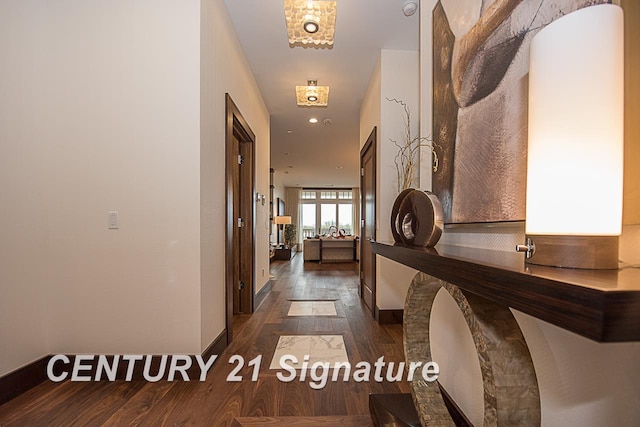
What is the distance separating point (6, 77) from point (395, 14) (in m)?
2.86

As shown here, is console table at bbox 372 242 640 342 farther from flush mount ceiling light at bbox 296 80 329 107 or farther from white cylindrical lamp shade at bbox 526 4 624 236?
flush mount ceiling light at bbox 296 80 329 107

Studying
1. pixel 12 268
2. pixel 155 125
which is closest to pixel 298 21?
pixel 155 125

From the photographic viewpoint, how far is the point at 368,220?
147 inches

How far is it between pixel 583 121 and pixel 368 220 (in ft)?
10.5

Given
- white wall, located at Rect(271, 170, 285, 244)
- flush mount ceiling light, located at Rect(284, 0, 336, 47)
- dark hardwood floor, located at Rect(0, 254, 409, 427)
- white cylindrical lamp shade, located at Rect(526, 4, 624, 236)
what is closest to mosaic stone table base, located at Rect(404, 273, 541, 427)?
white cylindrical lamp shade, located at Rect(526, 4, 624, 236)

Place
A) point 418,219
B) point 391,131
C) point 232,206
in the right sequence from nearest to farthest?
point 418,219
point 232,206
point 391,131

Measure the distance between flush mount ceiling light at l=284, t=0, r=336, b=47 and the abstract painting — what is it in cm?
103

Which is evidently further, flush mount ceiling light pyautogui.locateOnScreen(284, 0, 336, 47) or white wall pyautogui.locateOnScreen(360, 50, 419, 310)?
white wall pyautogui.locateOnScreen(360, 50, 419, 310)

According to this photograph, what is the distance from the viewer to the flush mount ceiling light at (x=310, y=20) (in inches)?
89.4

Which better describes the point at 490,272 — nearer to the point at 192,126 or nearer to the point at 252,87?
the point at 192,126

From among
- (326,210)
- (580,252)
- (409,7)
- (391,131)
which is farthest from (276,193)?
(580,252)

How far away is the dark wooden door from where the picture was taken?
334 centimetres

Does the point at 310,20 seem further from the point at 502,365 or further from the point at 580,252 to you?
the point at 502,365

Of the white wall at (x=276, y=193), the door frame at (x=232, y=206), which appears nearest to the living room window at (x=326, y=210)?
the white wall at (x=276, y=193)
